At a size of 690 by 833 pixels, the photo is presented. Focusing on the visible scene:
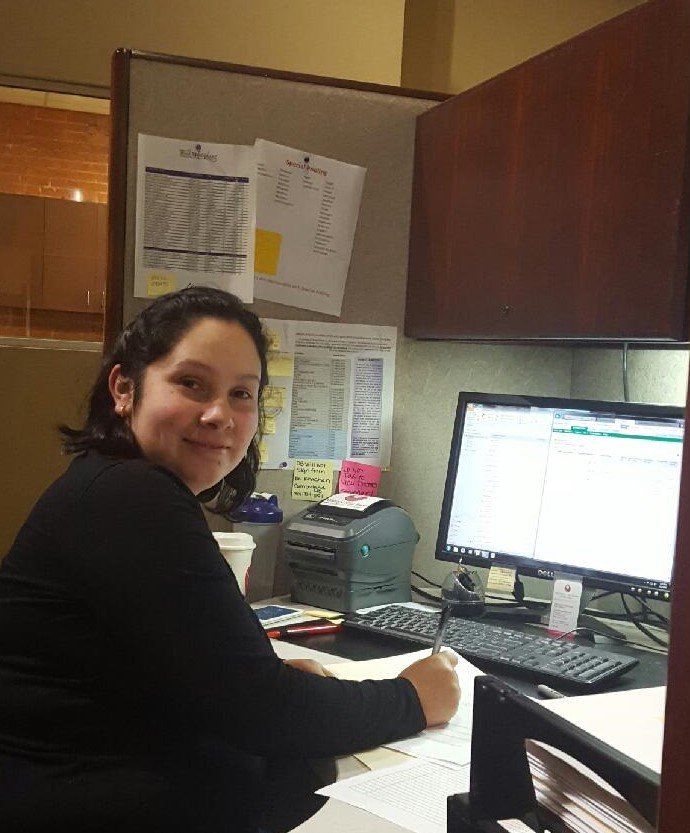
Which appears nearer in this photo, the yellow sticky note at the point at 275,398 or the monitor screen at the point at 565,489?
the monitor screen at the point at 565,489

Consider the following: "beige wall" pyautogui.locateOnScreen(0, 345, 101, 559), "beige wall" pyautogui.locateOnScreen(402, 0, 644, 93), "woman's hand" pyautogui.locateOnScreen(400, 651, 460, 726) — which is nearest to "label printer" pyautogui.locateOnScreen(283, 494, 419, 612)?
"woman's hand" pyautogui.locateOnScreen(400, 651, 460, 726)

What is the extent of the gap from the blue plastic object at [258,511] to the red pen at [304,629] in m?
0.27

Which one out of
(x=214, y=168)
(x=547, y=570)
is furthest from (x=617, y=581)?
(x=214, y=168)

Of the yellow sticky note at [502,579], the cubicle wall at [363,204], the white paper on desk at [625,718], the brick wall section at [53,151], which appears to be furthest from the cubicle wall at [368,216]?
the brick wall section at [53,151]

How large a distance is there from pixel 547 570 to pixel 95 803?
3.00ft

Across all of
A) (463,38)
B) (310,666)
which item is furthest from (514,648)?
(463,38)

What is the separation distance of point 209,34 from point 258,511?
2132 millimetres

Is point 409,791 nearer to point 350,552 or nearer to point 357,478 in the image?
point 350,552

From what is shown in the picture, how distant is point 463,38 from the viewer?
11.9ft

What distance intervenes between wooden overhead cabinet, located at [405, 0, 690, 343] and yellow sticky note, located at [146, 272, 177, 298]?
0.49 m

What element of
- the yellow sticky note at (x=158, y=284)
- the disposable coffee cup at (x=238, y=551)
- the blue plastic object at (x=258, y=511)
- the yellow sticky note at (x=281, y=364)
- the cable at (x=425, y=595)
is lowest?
the cable at (x=425, y=595)

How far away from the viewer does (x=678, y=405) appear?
1652 millimetres

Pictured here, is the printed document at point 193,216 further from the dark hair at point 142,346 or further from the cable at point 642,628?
the cable at point 642,628

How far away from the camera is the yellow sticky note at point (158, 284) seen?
1.81 m
